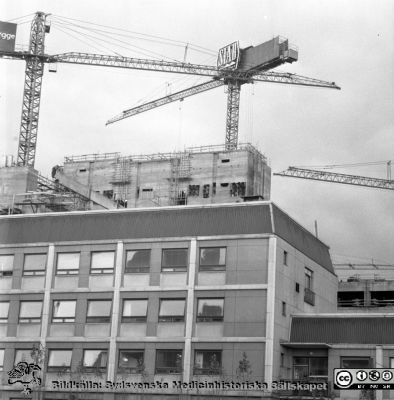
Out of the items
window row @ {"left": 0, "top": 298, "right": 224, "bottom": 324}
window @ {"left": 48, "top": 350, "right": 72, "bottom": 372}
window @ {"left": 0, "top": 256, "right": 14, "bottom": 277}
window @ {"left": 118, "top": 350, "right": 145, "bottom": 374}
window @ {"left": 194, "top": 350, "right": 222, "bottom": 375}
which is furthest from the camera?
window @ {"left": 0, "top": 256, "right": 14, "bottom": 277}

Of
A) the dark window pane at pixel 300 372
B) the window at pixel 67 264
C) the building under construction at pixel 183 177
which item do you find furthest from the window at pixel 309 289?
the building under construction at pixel 183 177

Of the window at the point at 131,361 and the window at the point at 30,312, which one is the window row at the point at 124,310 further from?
the window at the point at 131,361

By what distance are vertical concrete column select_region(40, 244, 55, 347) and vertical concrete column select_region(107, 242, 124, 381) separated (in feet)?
18.6

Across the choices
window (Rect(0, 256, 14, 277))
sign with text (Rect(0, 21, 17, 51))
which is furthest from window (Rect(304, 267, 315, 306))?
sign with text (Rect(0, 21, 17, 51))

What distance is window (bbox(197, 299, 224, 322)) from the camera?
225 feet

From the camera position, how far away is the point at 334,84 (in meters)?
194

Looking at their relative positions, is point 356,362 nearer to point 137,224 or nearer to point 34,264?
point 137,224

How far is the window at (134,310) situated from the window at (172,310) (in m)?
1.42

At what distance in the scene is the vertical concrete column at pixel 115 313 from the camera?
70375 mm

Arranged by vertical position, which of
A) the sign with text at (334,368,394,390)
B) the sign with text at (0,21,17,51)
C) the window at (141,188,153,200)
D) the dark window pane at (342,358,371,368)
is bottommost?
the sign with text at (334,368,394,390)

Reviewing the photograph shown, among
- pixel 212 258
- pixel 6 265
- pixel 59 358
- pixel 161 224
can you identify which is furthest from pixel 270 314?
pixel 6 265

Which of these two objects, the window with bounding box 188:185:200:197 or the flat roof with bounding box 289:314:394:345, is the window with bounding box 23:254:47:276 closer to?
the flat roof with bounding box 289:314:394:345

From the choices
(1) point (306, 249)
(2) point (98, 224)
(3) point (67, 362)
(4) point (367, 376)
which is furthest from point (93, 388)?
(4) point (367, 376)

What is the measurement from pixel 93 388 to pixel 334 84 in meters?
135
